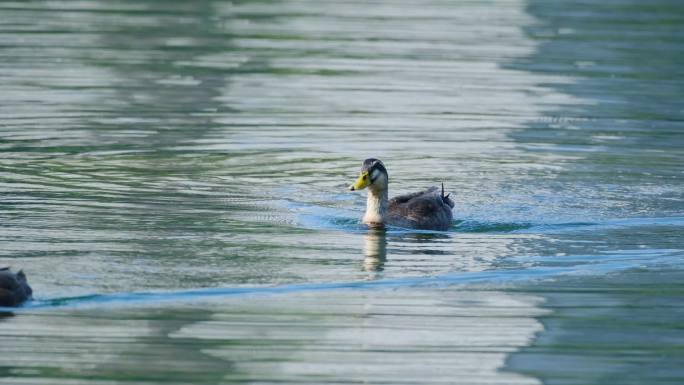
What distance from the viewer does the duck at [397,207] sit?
14930 mm

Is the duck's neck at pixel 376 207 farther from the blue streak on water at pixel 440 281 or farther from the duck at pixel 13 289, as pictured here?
the duck at pixel 13 289

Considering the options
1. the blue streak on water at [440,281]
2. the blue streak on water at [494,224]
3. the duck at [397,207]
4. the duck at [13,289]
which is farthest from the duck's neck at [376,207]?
the duck at [13,289]

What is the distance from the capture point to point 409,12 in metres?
35.4

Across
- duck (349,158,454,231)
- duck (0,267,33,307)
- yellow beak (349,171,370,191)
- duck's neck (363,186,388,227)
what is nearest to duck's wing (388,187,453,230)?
duck (349,158,454,231)

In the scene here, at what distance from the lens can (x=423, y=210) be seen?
15.0 m

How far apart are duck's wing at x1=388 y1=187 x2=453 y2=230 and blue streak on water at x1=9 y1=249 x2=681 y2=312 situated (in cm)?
150

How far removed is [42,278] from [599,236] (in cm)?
552

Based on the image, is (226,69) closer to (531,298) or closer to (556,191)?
(556,191)

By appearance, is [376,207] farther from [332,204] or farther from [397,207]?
[332,204]

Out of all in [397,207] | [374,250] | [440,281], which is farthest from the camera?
[397,207]

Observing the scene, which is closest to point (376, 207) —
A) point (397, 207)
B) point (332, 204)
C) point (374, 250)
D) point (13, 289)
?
point (397, 207)

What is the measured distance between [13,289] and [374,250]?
157 inches

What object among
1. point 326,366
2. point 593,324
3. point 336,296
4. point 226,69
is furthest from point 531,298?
point 226,69

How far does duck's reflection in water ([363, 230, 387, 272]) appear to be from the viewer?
1320 cm
